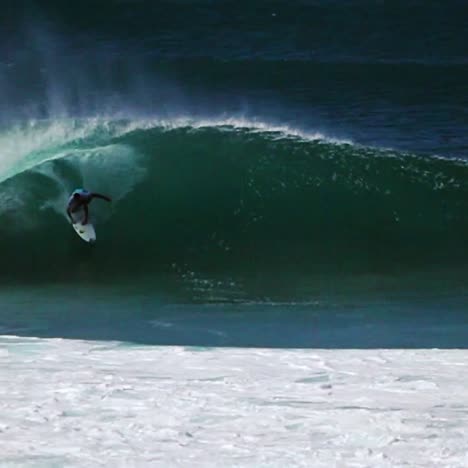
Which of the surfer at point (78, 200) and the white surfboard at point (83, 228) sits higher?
the surfer at point (78, 200)

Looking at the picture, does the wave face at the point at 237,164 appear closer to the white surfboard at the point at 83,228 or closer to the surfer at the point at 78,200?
the white surfboard at the point at 83,228

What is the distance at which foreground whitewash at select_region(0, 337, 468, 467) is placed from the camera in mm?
6938

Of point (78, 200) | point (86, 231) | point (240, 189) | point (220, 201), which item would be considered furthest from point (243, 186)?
point (78, 200)

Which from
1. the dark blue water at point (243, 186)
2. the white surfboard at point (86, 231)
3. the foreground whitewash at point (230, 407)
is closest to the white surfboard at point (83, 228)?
the white surfboard at point (86, 231)

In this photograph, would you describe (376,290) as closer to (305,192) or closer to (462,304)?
(462,304)

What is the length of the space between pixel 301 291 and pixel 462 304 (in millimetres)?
1563

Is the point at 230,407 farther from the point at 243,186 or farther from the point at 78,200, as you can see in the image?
the point at 243,186

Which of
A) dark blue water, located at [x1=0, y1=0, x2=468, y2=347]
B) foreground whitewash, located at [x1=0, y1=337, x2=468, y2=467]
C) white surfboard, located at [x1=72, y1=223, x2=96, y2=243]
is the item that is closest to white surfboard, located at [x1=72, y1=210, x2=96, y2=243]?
white surfboard, located at [x1=72, y1=223, x2=96, y2=243]

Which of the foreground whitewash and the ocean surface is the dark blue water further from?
the foreground whitewash

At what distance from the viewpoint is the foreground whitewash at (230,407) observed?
694 cm

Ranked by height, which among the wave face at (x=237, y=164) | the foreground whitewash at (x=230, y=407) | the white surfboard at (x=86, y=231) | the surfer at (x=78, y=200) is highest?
the wave face at (x=237, y=164)

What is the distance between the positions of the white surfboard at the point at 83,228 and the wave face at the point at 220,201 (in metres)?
0.12

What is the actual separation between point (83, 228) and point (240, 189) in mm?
2061

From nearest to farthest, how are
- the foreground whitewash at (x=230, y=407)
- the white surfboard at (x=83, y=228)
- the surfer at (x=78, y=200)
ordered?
the foreground whitewash at (x=230, y=407)
the surfer at (x=78, y=200)
the white surfboard at (x=83, y=228)
